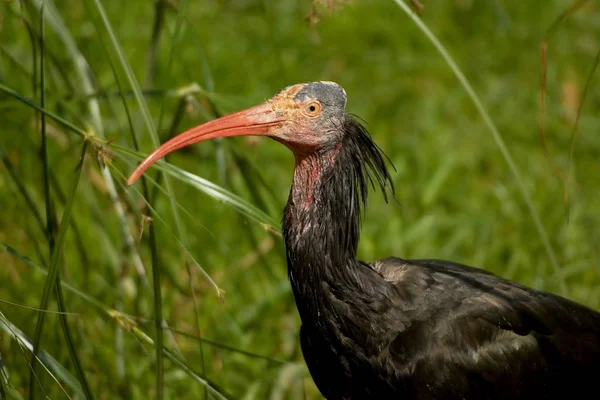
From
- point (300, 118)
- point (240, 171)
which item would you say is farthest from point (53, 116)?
point (240, 171)

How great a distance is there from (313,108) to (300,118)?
0.05 metres

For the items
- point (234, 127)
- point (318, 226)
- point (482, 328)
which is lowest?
point (482, 328)

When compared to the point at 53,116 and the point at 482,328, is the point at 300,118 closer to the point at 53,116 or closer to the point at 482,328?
the point at 53,116

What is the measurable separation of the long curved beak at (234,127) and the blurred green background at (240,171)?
0.16m

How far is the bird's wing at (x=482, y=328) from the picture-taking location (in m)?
3.01

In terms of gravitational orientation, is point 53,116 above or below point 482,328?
above

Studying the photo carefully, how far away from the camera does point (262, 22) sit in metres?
6.76

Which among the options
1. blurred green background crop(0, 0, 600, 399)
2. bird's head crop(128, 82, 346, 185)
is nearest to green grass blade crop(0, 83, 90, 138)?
blurred green background crop(0, 0, 600, 399)

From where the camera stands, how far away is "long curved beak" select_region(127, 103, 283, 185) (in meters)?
2.69

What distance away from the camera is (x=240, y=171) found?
340 centimetres

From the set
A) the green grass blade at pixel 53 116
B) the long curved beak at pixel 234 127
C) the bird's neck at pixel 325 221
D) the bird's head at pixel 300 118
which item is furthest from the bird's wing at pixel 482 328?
the green grass blade at pixel 53 116

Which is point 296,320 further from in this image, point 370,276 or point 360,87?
point 360,87

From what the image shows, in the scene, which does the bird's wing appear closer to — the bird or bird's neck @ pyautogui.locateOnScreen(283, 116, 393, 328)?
the bird

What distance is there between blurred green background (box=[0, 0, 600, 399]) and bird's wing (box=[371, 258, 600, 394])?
0.98 feet
